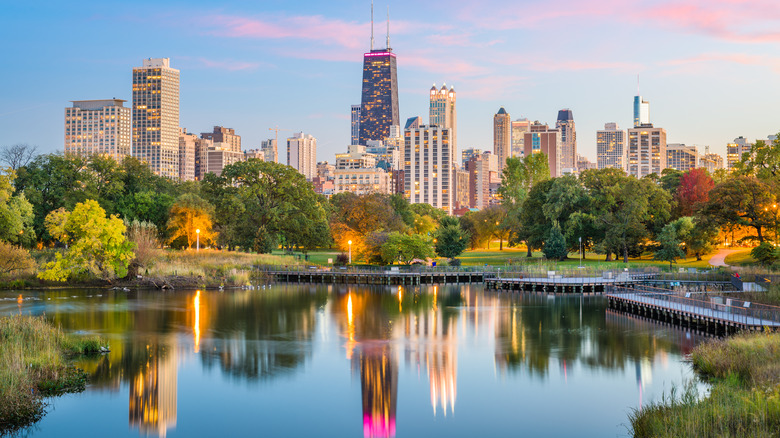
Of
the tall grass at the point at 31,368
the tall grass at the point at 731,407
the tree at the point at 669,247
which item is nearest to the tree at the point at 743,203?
the tree at the point at 669,247

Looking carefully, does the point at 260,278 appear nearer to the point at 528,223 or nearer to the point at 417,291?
the point at 417,291

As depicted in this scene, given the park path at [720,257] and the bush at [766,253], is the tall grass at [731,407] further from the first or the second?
the park path at [720,257]

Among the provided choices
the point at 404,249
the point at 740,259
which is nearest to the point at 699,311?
the point at 404,249

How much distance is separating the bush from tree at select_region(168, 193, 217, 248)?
51.6m

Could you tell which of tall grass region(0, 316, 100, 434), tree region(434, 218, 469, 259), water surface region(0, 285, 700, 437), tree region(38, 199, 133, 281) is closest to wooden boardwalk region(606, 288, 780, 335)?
water surface region(0, 285, 700, 437)

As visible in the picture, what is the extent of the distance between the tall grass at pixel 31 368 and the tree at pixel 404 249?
39.8m

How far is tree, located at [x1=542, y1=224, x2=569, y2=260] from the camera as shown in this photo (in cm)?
7794

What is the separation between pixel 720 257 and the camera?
77.9m

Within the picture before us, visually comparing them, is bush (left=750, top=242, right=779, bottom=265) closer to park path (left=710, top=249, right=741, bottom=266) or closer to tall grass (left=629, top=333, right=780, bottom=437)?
park path (left=710, top=249, right=741, bottom=266)

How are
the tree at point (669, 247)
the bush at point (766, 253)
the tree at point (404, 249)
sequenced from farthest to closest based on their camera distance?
the tree at point (669, 247)
the tree at point (404, 249)
the bush at point (766, 253)

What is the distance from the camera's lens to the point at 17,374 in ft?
76.0

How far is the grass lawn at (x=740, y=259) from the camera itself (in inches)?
2704

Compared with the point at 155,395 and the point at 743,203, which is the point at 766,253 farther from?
the point at 155,395

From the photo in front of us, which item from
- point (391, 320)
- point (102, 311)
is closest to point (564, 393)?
point (391, 320)
